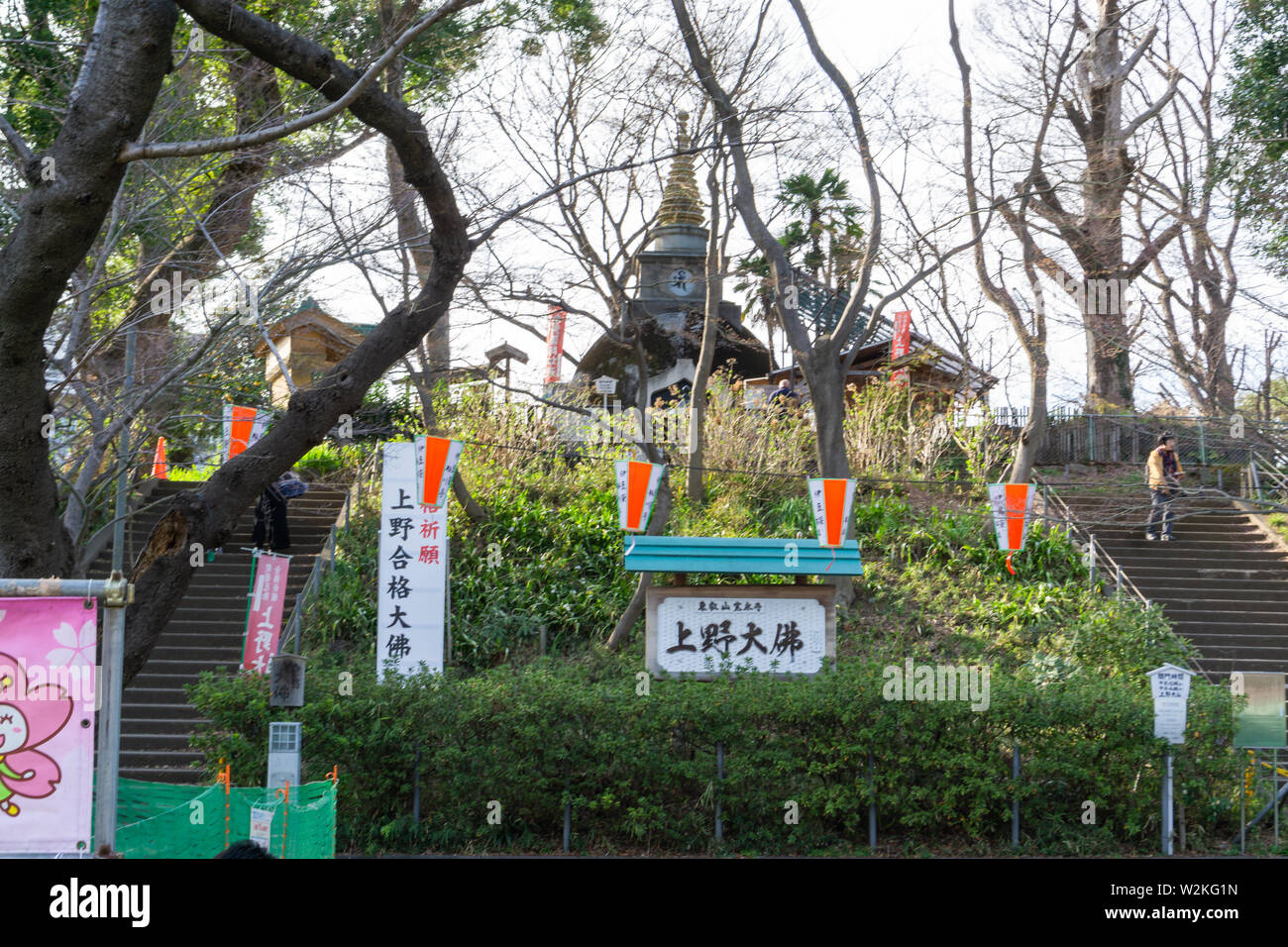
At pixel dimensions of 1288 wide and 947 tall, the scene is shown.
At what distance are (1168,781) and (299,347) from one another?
72.8 feet

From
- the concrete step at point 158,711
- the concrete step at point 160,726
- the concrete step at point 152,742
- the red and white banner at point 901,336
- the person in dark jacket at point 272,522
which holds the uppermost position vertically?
the red and white banner at point 901,336

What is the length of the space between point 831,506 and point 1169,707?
5.23m

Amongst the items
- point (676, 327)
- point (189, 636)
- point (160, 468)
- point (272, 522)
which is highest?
point (676, 327)

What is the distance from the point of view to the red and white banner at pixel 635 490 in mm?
14656

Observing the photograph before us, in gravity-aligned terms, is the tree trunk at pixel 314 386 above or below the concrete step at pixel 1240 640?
above

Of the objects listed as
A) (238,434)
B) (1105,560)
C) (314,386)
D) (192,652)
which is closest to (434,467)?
(238,434)

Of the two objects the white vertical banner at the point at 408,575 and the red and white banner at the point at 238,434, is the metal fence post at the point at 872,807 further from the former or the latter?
the red and white banner at the point at 238,434

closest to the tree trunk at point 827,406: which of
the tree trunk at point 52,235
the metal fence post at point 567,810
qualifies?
the metal fence post at point 567,810

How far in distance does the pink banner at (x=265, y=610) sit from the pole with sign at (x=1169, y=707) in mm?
9885

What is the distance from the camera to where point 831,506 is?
14.8 m

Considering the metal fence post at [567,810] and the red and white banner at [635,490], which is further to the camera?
the red and white banner at [635,490]

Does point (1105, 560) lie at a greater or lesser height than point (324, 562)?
greater

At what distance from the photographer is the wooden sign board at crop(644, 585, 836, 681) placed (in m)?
13.2

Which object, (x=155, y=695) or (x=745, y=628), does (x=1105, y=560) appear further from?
(x=155, y=695)
